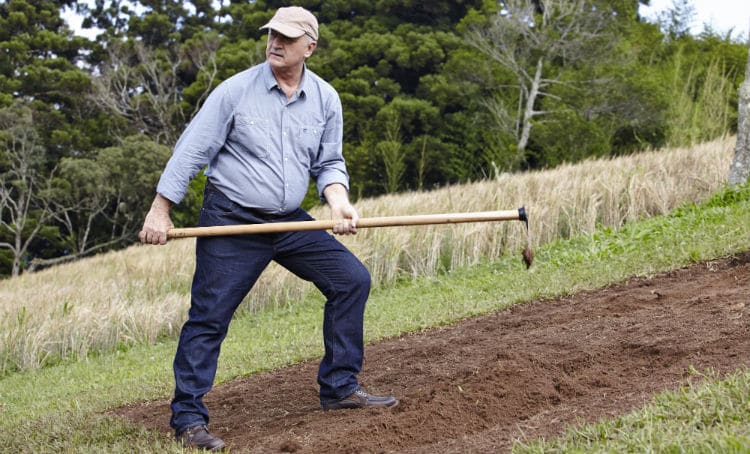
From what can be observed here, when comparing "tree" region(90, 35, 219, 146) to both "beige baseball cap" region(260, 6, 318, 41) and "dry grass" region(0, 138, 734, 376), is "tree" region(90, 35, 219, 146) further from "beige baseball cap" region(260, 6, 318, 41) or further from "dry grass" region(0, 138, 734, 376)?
"beige baseball cap" region(260, 6, 318, 41)

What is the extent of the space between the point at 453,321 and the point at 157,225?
379cm

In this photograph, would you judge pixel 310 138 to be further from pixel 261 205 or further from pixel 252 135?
pixel 261 205

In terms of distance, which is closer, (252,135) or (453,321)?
(252,135)

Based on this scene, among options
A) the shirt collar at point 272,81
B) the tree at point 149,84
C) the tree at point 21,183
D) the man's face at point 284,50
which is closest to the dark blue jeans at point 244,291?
the shirt collar at point 272,81

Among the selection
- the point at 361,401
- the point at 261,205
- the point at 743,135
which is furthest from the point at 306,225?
the point at 743,135

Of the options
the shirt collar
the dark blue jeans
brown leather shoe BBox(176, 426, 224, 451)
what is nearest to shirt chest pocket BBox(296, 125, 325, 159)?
the shirt collar

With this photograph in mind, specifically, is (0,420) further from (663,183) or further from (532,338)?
(663,183)

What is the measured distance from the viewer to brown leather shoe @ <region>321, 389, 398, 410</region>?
516 centimetres

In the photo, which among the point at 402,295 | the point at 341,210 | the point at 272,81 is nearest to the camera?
the point at 272,81

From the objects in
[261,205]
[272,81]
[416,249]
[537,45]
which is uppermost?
[537,45]

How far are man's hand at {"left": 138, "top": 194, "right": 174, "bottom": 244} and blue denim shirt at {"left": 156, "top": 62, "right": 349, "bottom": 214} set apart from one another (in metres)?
0.07

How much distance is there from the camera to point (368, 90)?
35.1 m

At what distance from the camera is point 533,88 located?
3238cm

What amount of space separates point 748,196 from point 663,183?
2.37 meters
